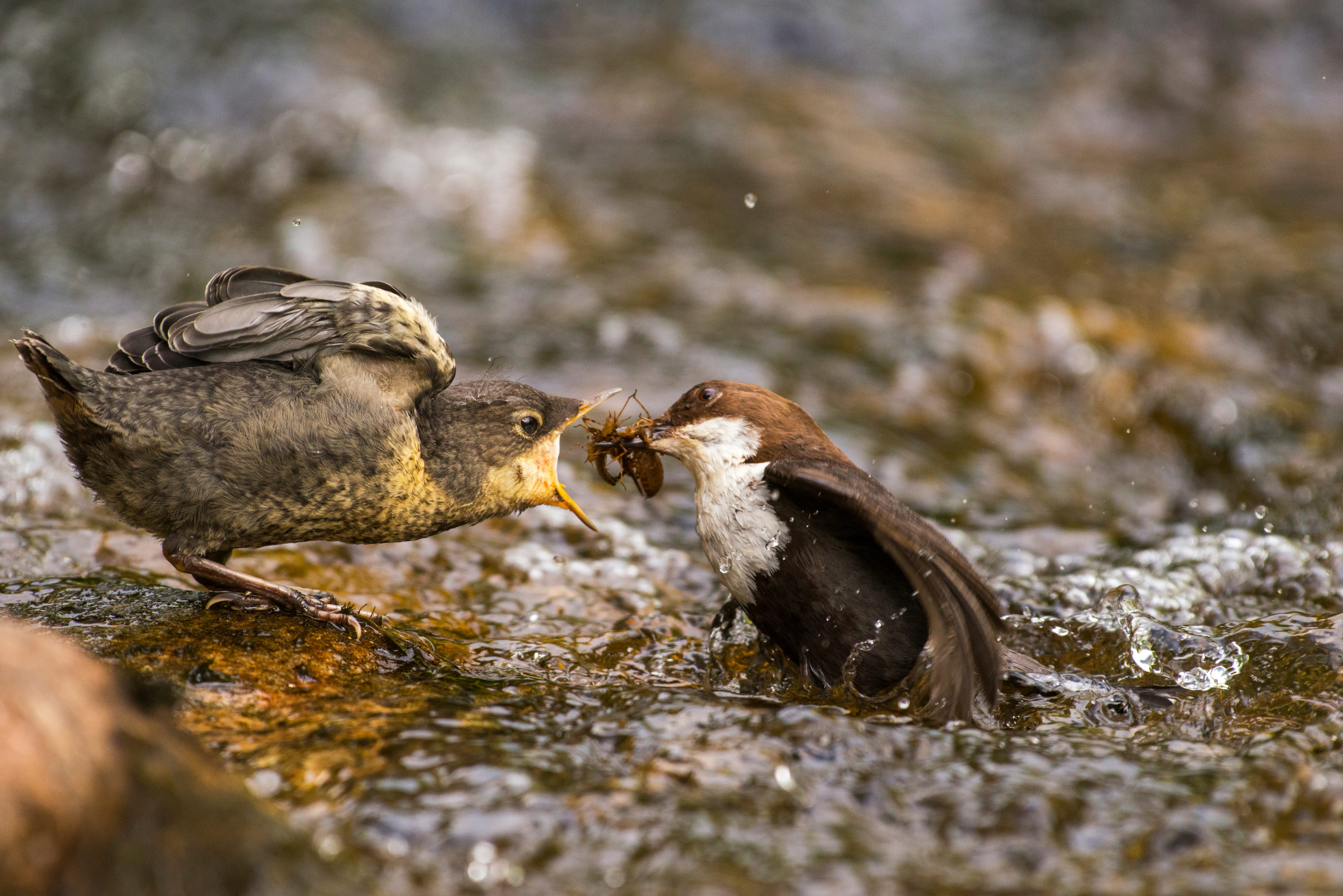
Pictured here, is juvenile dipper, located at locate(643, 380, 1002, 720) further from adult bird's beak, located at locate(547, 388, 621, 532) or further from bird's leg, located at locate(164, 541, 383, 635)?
bird's leg, located at locate(164, 541, 383, 635)

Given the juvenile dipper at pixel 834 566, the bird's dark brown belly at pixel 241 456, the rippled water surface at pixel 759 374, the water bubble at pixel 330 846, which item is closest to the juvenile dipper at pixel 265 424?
the bird's dark brown belly at pixel 241 456

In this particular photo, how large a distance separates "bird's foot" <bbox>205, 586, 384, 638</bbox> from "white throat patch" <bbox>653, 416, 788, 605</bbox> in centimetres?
120

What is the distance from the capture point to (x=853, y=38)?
12633 mm

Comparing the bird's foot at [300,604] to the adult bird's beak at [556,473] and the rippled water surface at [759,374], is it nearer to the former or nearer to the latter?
the rippled water surface at [759,374]

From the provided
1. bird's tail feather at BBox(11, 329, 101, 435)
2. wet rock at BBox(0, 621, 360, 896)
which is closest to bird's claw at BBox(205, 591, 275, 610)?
bird's tail feather at BBox(11, 329, 101, 435)

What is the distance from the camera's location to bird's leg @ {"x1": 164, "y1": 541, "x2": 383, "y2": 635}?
3.73 meters

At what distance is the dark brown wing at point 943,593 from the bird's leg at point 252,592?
1.58 metres

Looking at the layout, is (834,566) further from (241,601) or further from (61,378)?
(61,378)

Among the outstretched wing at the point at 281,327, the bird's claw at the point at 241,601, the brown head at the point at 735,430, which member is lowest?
the bird's claw at the point at 241,601

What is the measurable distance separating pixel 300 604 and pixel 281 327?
895 millimetres

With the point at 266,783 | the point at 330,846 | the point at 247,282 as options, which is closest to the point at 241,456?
the point at 247,282

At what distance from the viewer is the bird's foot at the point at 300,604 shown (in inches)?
150

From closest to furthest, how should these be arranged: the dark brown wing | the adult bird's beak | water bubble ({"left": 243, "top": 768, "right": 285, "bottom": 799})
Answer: water bubble ({"left": 243, "top": 768, "right": 285, "bottom": 799}), the dark brown wing, the adult bird's beak

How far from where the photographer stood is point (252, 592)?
150 inches
